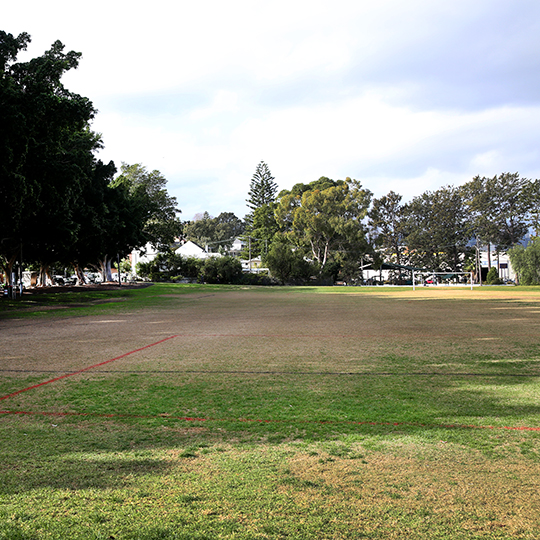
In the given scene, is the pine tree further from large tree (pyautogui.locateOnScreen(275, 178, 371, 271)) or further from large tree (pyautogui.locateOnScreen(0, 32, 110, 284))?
large tree (pyautogui.locateOnScreen(0, 32, 110, 284))

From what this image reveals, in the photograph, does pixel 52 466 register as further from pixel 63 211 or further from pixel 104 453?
pixel 63 211

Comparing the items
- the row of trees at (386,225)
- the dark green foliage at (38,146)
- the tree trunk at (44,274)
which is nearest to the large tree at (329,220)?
the row of trees at (386,225)

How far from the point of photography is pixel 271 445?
390 centimetres

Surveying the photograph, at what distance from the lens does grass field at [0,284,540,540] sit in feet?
8.80

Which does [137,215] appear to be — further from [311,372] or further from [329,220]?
[311,372]

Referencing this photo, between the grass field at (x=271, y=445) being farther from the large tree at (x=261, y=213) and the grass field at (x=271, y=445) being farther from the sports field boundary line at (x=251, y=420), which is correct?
the large tree at (x=261, y=213)

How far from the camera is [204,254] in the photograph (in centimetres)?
9206

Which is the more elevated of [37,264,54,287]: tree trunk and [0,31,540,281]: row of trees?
[0,31,540,281]: row of trees

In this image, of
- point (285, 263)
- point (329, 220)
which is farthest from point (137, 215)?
point (329, 220)

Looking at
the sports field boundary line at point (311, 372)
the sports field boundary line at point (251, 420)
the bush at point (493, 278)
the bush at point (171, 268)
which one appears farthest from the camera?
the bush at point (493, 278)

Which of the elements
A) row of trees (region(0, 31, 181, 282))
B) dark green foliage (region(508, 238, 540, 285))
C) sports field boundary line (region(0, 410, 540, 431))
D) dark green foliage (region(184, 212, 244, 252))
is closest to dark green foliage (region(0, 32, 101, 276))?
row of trees (region(0, 31, 181, 282))

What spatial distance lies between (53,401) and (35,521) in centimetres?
290

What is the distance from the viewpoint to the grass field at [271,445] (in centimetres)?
268

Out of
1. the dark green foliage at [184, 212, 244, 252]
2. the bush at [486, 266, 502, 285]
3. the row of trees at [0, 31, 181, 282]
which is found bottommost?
the bush at [486, 266, 502, 285]
